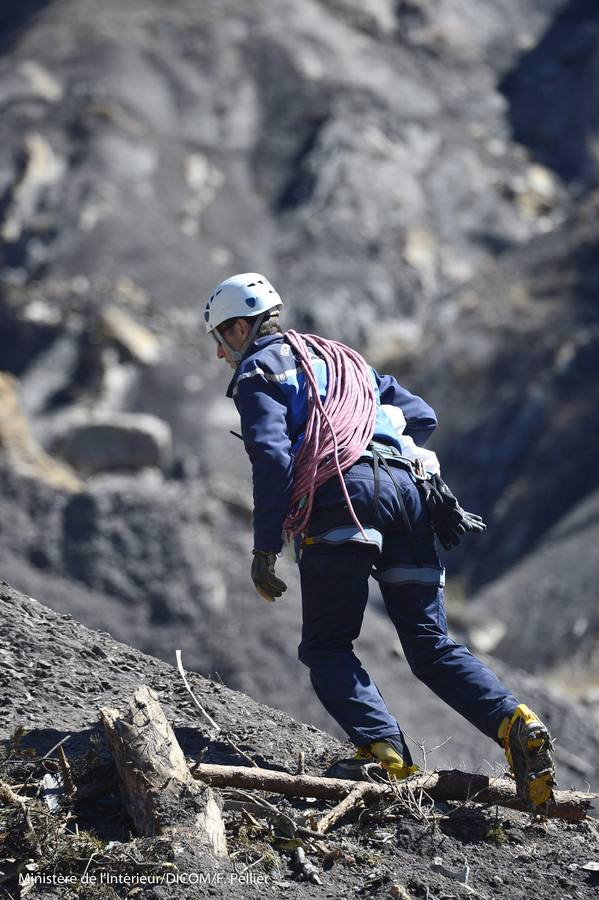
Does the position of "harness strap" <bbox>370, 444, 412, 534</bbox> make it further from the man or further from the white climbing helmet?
the white climbing helmet

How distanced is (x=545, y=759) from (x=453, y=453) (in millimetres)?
23468

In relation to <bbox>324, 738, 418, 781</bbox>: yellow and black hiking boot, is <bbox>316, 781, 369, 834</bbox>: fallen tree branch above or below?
below

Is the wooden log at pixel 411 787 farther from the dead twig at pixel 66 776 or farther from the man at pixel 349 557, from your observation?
the dead twig at pixel 66 776

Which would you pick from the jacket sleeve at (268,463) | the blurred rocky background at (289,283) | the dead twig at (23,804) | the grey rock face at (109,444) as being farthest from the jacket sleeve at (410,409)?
the grey rock face at (109,444)

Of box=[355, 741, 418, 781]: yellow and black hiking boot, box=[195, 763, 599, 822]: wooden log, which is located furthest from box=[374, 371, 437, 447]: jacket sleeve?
box=[195, 763, 599, 822]: wooden log

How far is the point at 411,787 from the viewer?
4242mm

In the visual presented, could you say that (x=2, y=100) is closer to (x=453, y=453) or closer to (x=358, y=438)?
(x=453, y=453)

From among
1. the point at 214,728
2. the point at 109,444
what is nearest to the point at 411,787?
the point at 214,728

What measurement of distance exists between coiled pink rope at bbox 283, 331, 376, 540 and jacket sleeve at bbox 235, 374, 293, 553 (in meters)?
0.09

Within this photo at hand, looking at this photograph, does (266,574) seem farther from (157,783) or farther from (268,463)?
(157,783)

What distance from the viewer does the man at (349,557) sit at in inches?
175

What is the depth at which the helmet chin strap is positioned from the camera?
15.8ft

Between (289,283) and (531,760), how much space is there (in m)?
30.7

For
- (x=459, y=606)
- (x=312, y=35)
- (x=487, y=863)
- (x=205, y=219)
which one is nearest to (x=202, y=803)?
(x=487, y=863)
